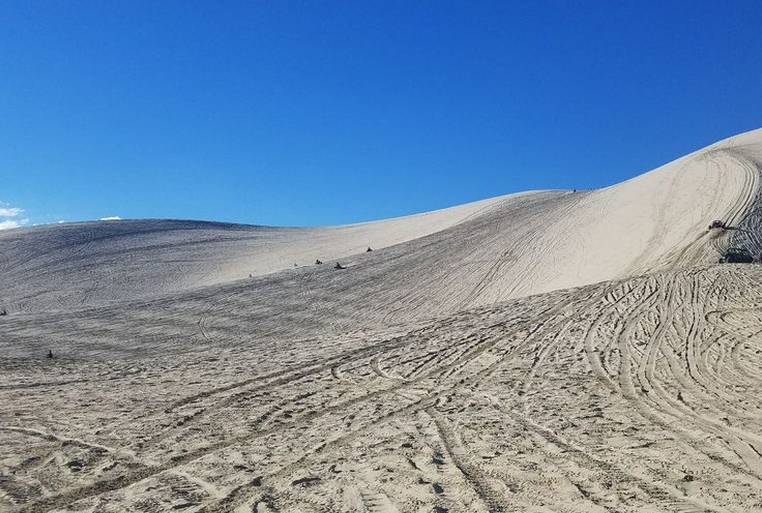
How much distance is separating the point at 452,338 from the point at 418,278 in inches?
518

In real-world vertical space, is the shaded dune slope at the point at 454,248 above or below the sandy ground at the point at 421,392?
above

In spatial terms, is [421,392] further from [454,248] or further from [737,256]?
[454,248]

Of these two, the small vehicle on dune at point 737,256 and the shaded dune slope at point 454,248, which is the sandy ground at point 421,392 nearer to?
the shaded dune slope at point 454,248

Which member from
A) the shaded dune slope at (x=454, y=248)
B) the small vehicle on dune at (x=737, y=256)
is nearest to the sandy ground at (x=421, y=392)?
the shaded dune slope at (x=454, y=248)

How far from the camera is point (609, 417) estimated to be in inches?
271

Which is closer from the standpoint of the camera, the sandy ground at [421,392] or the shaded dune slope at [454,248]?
the sandy ground at [421,392]

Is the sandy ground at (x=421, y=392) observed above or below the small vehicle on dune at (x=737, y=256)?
below

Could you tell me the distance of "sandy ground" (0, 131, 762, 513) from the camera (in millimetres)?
5195

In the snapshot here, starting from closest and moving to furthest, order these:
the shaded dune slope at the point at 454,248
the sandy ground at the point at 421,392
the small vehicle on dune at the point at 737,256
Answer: the sandy ground at the point at 421,392, the small vehicle on dune at the point at 737,256, the shaded dune slope at the point at 454,248

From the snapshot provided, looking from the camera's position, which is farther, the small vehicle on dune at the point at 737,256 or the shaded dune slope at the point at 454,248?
the shaded dune slope at the point at 454,248

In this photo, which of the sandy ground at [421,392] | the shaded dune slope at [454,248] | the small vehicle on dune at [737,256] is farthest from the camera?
the shaded dune slope at [454,248]

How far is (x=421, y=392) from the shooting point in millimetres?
8625

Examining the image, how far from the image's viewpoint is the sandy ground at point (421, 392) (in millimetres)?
5195

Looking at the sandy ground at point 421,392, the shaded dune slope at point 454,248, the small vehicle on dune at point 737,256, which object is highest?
the shaded dune slope at point 454,248
